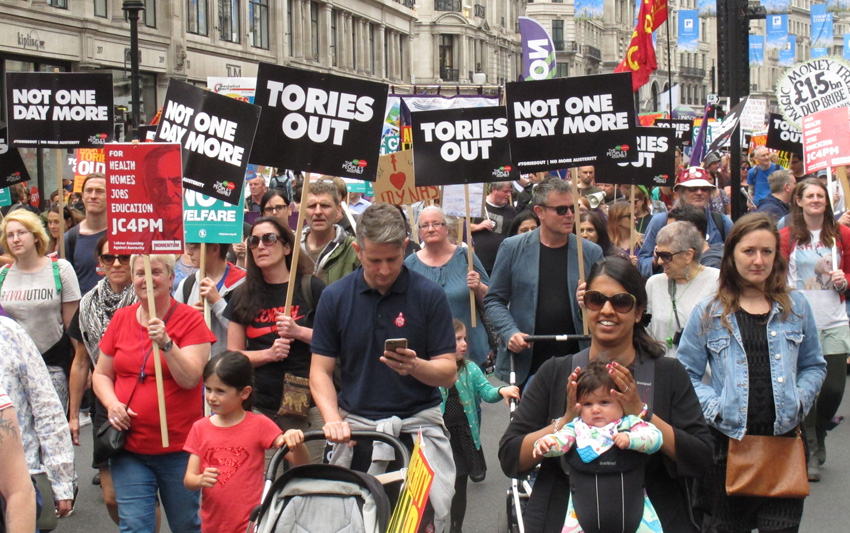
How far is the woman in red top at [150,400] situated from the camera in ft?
18.8

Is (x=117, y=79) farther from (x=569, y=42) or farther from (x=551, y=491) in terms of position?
(x=569, y=42)

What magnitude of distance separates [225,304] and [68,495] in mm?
2651

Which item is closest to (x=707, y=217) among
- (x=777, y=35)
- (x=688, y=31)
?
(x=688, y=31)

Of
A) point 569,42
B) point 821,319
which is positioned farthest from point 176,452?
point 569,42

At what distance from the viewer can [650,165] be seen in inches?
450

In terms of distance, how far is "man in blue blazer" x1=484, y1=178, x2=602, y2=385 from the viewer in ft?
22.3

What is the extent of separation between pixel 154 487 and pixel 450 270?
2723 mm

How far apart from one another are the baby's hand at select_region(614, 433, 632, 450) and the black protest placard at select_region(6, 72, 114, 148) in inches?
296

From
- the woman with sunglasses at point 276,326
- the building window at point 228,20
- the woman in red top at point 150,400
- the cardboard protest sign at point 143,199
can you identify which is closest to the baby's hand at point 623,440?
the woman with sunglasses at point 276,326

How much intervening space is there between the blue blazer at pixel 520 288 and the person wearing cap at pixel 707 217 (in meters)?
1.40

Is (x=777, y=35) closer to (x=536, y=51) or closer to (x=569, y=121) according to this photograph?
(x=536, y=51)

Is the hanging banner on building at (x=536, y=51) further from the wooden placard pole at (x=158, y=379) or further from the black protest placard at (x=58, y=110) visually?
the wooden placard pole at (x=158, y=379)

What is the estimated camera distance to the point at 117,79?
101ft

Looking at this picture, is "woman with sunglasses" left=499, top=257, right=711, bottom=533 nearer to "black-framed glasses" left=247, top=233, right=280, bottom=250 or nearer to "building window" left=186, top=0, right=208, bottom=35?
"black-framed glasses" left=247, top=233, right=280, bottom=250
